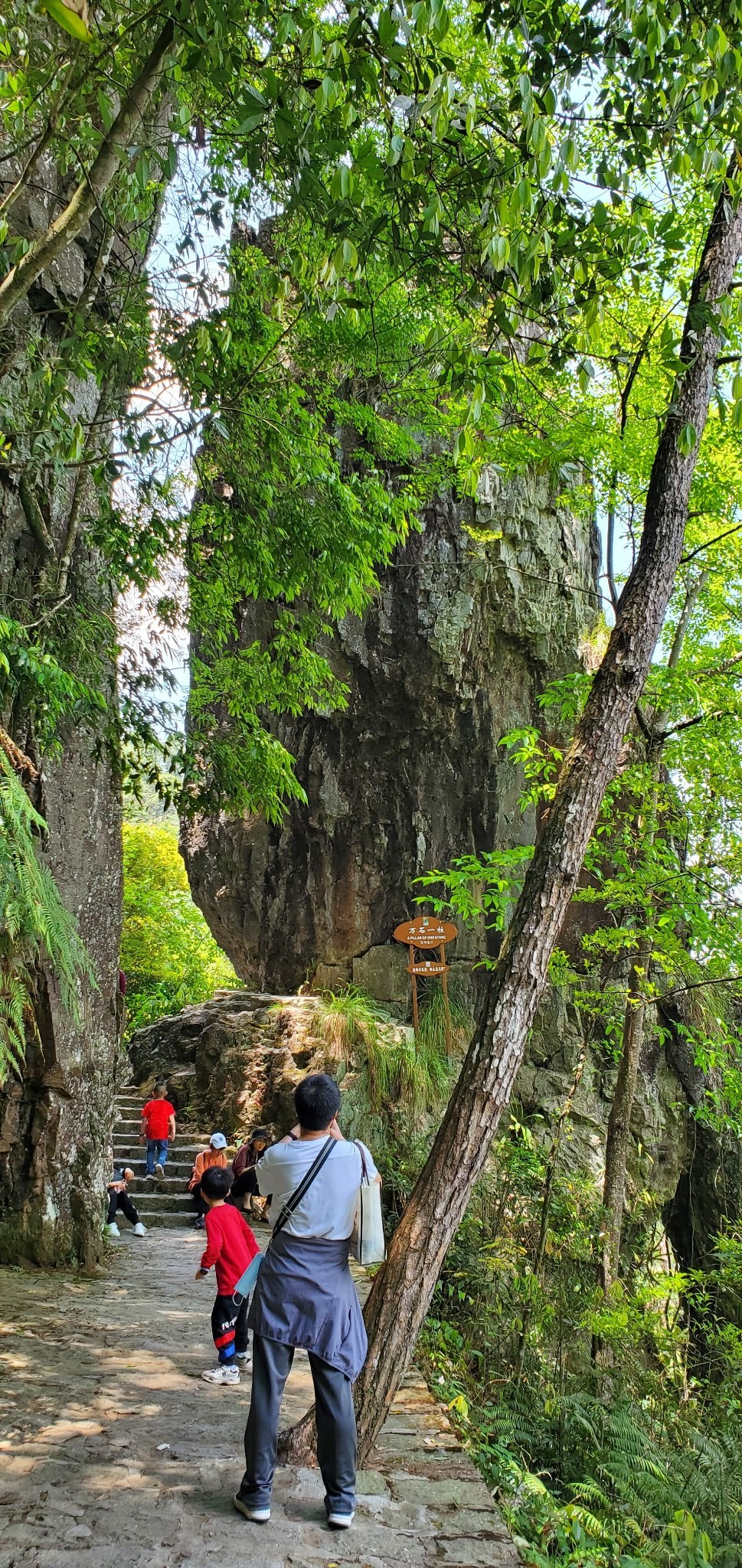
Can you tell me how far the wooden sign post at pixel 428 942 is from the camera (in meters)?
11.7

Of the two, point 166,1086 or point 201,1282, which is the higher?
point 166,1086

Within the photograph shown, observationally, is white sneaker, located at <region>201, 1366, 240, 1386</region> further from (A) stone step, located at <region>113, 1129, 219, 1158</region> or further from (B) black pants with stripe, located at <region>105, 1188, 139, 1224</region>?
(A) stone step, located at <region>113, 1129, 219, 1158</region>

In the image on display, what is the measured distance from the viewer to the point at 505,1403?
5.74 metres

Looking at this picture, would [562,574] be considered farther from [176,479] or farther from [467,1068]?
[467,1068]

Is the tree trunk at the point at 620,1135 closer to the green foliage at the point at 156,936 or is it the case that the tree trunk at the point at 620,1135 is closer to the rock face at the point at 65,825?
the rock face at the point at 65,825

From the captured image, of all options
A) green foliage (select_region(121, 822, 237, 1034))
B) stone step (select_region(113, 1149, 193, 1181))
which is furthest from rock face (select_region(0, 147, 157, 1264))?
green foliage (select_region(121, 822, 237, 1034))

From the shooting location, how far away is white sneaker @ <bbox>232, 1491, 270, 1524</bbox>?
10.4 feet

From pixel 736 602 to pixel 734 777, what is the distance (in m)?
2.64

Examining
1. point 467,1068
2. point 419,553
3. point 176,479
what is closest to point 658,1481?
point 467,1068

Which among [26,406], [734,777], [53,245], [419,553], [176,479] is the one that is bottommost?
[734,777]

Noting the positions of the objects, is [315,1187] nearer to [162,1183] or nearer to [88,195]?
[88,195]

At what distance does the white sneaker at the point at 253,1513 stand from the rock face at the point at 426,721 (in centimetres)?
969

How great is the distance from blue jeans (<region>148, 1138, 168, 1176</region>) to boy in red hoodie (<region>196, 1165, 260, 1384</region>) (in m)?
6.07

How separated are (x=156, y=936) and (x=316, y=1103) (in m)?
19.1
